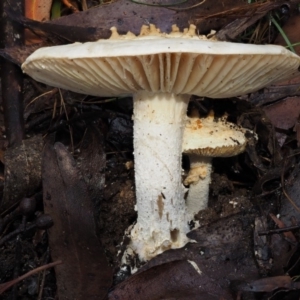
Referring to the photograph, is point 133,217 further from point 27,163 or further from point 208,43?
point 208,43

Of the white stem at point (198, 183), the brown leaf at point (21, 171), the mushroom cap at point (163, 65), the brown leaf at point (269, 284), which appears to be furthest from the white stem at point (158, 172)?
the brown leaf at point (21, 171)

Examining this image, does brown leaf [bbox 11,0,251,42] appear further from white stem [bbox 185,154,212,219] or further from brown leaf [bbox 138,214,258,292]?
brown leaf [bbox 138,214,258,292]

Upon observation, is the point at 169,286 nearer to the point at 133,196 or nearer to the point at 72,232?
the point at 72,232

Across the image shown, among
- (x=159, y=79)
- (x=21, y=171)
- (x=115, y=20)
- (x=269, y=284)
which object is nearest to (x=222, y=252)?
(x=269, y=284)

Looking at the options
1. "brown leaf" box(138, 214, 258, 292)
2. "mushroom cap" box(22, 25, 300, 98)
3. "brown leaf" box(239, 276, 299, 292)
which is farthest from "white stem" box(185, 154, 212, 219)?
"brown leaf" box(239, 276, 299, 292)

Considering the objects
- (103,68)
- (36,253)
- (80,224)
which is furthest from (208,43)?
(36,253)

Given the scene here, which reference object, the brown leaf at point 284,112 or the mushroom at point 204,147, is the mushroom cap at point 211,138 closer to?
the mushroom at point 204,147

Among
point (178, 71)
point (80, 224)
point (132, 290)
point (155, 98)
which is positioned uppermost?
point (178, 71)
